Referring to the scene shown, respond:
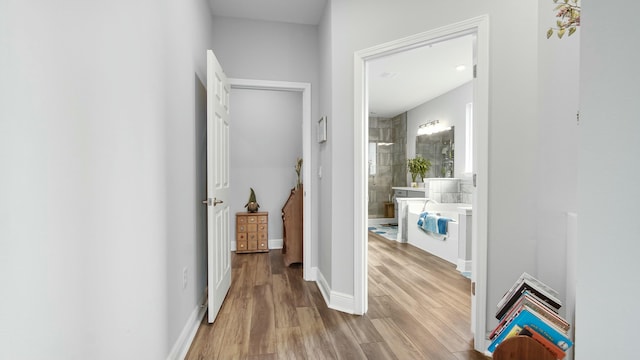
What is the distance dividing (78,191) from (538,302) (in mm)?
1806

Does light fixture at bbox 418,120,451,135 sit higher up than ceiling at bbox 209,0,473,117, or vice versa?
ceiling at bbox 209,0,473,117

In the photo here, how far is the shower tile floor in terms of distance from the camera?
19.1ft

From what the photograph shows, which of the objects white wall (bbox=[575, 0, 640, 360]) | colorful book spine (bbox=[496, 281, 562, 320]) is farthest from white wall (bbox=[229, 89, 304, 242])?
white wall (bbox=[575, 0, 640, 360])

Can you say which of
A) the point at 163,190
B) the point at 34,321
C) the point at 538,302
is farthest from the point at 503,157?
the point at 34,321

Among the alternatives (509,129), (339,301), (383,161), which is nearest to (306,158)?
(339,301)

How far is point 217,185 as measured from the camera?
256 centimetres

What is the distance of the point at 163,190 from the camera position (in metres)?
1.63

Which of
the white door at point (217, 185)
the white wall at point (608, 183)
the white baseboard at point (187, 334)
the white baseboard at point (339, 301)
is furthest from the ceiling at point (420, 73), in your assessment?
the white baseboard at point (187, 334)

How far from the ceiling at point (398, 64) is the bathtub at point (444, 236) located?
202 centimetres

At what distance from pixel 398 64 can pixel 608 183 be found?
4.18 meters

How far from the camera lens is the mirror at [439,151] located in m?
5.63

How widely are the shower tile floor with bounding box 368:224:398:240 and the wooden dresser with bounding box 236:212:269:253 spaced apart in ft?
8.14

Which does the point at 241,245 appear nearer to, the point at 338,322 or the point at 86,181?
the point at 338,322

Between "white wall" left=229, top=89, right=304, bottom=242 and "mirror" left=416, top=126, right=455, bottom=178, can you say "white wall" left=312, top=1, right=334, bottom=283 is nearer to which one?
"white wall" left=229, top=89, right=304, bottom=242
